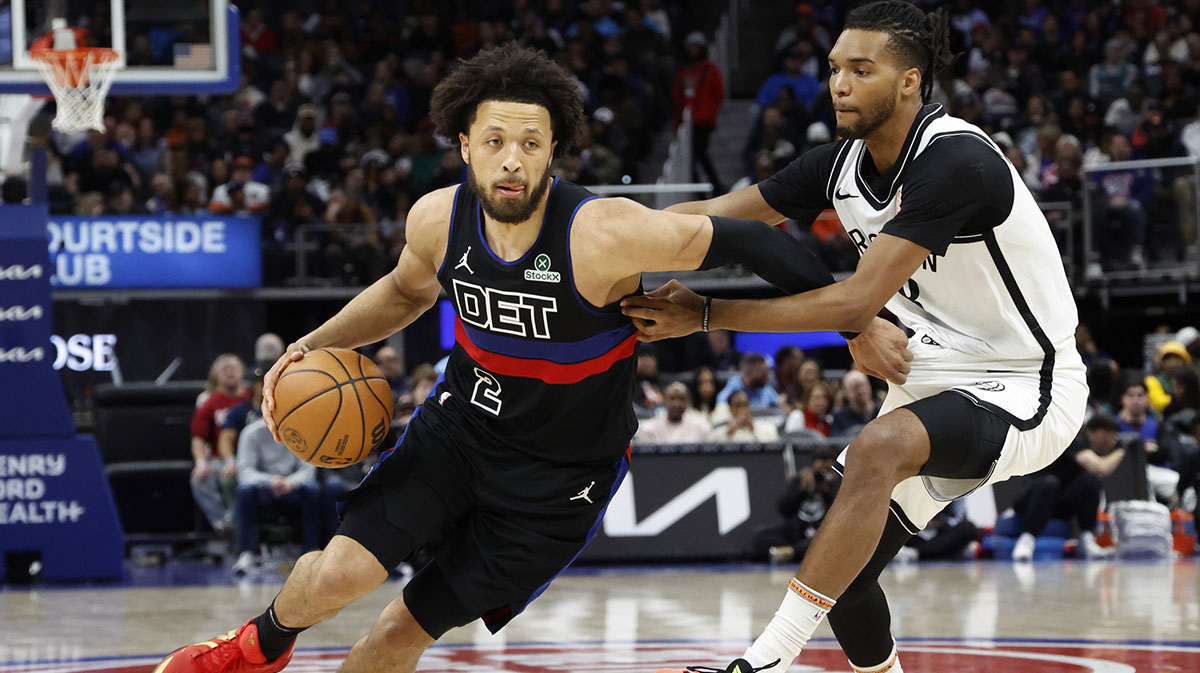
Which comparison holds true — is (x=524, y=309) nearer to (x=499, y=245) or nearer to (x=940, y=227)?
(x=499, y=245)

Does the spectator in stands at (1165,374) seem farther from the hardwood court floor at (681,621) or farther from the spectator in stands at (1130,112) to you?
the spectator in stands at (1130,112)

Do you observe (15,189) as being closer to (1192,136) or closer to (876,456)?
(876,456)

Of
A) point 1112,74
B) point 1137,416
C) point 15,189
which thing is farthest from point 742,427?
point 1112,74

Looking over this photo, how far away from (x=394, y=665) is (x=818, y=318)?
5.39ft

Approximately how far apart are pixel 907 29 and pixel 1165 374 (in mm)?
9572

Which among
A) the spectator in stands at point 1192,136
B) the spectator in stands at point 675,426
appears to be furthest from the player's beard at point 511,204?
the spectator in stands at point 1192,136

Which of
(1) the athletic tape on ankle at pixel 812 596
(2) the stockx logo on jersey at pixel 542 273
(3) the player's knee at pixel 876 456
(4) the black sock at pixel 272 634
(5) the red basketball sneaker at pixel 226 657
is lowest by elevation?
(5) the red basketball sneaker at pixel 226 657

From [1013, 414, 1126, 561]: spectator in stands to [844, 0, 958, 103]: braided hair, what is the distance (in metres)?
7.24

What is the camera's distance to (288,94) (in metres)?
18.5

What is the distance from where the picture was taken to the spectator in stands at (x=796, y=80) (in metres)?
18.3

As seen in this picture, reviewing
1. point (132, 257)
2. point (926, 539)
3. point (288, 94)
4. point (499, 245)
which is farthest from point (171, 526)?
point (499, 245)

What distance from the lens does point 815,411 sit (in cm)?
1216

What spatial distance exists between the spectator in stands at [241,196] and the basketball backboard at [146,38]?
20.6ft

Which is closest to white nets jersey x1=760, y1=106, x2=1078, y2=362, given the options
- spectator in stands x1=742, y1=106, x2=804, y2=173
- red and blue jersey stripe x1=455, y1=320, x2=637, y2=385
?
red and blue jersey stripe x1=455, y1=320, x2=637, y2=385
